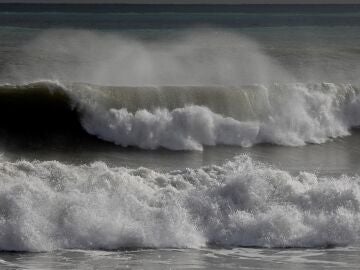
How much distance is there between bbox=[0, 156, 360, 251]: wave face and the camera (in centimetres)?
1468

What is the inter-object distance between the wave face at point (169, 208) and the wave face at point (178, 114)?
2.93 metres

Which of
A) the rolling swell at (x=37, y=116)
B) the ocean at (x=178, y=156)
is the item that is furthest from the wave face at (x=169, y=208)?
the rolling swell at (x=37, y=116)

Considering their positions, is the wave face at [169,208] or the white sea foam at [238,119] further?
the white sea foam at [238,119]

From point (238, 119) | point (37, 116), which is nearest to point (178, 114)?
point (238, 119)

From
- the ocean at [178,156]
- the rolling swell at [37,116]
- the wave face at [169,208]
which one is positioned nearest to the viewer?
the ocean at [178,156]

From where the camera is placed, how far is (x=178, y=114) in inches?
795

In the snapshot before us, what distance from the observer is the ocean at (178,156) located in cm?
1455

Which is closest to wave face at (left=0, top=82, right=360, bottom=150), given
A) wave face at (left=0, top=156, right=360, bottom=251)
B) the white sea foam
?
the white sea foam

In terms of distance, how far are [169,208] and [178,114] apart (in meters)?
4.92

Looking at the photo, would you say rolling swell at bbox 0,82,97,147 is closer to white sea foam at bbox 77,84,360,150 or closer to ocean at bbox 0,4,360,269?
ocean at bbox 0,4,360,269

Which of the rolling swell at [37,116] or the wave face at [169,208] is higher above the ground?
the rolling swell at [37,116]

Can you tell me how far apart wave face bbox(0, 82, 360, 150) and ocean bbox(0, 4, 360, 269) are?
0.11 feet

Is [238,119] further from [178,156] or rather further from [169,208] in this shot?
[169,208]

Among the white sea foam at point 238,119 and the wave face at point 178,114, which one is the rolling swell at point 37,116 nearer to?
the wave face at point 178,114
